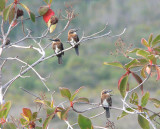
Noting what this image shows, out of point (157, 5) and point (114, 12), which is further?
point (157, 5)

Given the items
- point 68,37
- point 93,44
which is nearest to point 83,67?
point 93,44

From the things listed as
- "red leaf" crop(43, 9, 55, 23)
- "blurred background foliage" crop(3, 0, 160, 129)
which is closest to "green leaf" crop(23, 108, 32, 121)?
"red leaf" crop(43, 9, 55, 23)

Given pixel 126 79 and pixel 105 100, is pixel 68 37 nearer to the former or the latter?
pixel 105 100

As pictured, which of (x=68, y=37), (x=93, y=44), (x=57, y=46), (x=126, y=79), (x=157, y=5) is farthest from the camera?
(x=157, y=5)

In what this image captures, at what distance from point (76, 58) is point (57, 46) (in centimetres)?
402

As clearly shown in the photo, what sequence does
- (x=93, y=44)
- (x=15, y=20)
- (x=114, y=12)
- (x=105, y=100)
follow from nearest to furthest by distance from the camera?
(x=15, y=20), (x=105, y=100), (x=93, y=44), (x=114, y=12)

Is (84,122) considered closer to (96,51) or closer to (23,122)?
(23,122)

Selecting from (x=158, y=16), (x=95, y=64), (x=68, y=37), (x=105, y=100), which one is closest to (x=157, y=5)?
(x=158, y=16)

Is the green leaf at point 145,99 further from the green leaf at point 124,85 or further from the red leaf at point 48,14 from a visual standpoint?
the red leaf at point 48,14

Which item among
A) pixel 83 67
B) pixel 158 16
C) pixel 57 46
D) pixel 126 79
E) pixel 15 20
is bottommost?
pixel 126 79

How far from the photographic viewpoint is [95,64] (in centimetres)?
687

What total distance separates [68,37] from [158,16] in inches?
233

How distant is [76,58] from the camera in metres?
6.56

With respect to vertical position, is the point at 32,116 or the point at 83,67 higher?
the point at 83,67
